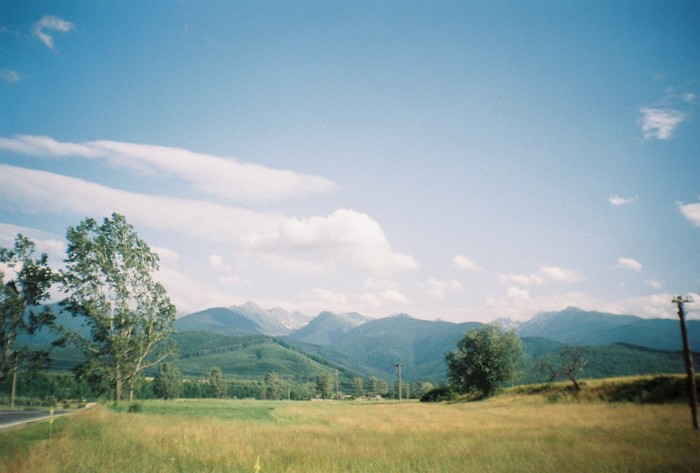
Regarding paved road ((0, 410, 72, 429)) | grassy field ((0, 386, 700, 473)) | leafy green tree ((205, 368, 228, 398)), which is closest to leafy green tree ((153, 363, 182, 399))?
leafy green tree ((205, 368, 228, 398))

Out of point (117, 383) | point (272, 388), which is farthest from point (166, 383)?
point (117, 383)

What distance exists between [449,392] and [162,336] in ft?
213

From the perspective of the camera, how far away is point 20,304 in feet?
133

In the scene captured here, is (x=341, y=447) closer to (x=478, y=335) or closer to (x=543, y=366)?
(x=543, y=366)

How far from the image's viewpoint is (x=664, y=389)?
37.2 meters

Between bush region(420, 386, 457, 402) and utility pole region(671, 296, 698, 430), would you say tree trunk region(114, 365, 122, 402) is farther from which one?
bush region(420, 386, 457, 402)

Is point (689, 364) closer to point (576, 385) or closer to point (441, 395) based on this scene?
point (576, 385)

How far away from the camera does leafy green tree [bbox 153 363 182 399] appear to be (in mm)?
120875

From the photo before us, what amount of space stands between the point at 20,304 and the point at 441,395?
7905 centimetres

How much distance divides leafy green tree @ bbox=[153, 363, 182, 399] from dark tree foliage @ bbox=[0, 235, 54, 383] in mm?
88337

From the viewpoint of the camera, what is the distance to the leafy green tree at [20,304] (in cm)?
3994

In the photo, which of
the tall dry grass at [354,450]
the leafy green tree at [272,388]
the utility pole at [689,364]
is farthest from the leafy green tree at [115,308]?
the leafy green tree at [272,388]

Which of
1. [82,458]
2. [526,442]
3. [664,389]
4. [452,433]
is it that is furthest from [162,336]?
[664,389]

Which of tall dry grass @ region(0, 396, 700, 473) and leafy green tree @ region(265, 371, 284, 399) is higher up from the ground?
tall dry grass @ region(0, 396, 700, 473)
